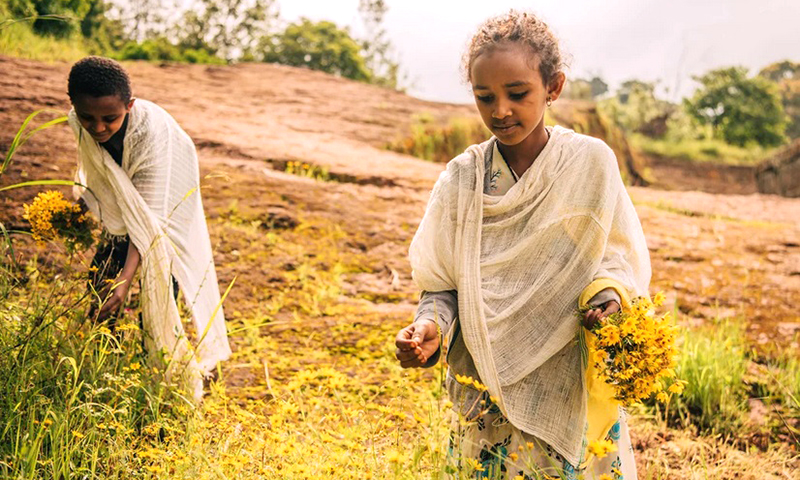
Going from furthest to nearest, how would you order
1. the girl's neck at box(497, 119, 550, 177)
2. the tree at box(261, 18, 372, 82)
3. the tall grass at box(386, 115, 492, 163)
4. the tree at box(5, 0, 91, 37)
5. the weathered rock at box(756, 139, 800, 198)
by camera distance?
the tree at box(261, 18, 372, 82)
the weathered rock at box(756, 139, 800, 198)
the tree at box(5, 0, 91, 37)
the tall grass at box(386, 115, 492, 163)
the girl's neck at box(497, 119, 550, 177)

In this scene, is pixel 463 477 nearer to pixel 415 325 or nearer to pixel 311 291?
pixel 415 325

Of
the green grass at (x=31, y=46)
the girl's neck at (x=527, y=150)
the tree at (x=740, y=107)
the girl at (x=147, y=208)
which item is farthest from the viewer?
the tree at (x=740, y=107)

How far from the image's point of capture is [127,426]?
2424mm

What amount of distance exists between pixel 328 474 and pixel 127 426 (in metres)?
1.04

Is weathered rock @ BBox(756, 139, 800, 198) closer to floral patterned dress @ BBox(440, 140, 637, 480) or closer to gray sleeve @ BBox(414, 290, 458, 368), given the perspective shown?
floral patterned dress @ BBox(440, 140, 637, 480)

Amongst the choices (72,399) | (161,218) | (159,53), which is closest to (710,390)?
(161,218)

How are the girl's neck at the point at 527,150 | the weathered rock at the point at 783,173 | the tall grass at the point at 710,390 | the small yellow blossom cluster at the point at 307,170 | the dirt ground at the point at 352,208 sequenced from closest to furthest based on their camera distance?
the girl's neck at the point at 527,150 → the tall grass at the point at 710,390 → the dirt ground at the point at 352,208 → the small yellow blossom cluster at the point at 307,170 → the weathered rock at the point at 783,173

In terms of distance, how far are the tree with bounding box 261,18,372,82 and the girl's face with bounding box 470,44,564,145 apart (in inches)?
723

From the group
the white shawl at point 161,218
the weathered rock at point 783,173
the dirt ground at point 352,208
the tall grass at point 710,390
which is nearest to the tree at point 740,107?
the weathered rock at point 783,173

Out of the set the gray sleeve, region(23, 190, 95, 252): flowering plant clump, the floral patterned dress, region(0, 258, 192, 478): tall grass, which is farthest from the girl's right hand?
region(23, 190, 95, 252): flowering plant clump

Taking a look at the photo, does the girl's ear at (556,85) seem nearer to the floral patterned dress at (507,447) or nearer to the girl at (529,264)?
the girl at (529,264)

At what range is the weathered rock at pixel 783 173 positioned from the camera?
10844mm

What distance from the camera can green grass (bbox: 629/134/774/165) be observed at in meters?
20.3

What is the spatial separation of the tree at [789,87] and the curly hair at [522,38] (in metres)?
30.6
